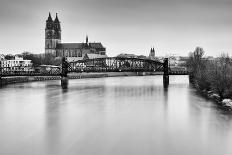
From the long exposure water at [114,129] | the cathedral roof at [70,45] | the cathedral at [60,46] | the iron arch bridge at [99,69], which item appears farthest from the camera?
the cathedral roof at [70,45]

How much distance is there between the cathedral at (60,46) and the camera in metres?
A: 144

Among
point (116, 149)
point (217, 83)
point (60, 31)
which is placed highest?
point (60, 31)

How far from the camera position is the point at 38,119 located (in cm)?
2520

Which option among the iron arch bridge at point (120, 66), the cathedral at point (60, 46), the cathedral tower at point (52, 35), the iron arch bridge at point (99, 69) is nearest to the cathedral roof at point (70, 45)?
the cathedral at point (60, 46)

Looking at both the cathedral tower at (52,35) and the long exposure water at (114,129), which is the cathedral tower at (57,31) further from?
the long exposure water at (114,129)

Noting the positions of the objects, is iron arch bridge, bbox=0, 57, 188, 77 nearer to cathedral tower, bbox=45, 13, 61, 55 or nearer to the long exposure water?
the long exposure water

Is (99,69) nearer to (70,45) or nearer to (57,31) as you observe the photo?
(57,31)

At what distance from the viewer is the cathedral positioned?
14400 centimetres

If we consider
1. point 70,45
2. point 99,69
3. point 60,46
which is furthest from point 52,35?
point 99,69

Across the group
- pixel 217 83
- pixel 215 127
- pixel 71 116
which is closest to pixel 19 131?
pixel 71 116

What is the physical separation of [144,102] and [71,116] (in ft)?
36.2

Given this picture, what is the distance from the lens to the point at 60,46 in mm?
148500

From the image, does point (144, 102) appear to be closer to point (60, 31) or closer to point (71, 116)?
point (71, 116)

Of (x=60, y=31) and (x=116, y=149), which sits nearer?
(x=116, y=149)
